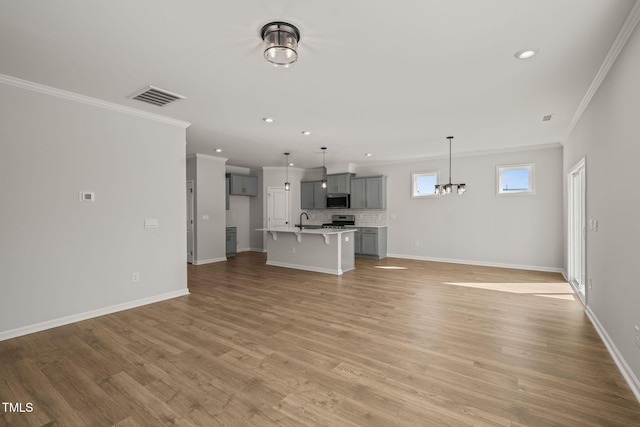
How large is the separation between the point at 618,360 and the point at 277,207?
27.3 ft

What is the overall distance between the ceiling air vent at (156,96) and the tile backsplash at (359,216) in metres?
6.23

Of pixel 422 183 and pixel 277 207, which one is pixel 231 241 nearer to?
pixel 277 207

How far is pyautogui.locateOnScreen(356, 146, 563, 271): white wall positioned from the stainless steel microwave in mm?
1093

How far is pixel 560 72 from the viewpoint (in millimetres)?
3035

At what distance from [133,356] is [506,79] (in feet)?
15.3

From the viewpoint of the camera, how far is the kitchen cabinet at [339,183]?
8812 millimetres

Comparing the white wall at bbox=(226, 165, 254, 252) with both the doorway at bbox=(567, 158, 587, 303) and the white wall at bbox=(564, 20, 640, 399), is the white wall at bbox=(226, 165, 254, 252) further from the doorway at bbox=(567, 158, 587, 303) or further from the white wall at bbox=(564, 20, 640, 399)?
the white wall at bbox=(564, 20, 640, 399)

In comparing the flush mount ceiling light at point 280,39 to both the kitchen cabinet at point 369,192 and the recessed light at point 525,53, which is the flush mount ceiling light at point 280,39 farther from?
the kitchen cabinet at point 369,192

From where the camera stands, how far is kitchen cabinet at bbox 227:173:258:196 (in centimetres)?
919

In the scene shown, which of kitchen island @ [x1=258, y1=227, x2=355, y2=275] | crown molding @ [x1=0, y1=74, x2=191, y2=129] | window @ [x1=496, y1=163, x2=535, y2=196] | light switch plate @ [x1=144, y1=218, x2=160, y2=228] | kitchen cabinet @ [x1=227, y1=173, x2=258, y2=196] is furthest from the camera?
kitchen cabinet @ [x1=227, y1=173, x2=258, y2=196]

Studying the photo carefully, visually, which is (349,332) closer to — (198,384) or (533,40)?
(198,384)

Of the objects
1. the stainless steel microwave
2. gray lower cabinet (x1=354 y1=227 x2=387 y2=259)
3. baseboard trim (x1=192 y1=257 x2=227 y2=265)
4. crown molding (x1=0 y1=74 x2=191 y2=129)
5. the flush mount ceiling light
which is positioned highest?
crown molding (x1=0 y1=74 x2=191 y2=129)

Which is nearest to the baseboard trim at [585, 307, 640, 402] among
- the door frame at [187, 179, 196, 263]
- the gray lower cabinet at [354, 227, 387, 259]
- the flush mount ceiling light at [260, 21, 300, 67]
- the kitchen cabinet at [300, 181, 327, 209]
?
the flush mount ceiling light at [260, 21, 300, 67]

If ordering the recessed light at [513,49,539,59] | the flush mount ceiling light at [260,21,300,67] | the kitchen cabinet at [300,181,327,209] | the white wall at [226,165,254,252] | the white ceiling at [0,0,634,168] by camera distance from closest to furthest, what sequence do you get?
the white ceiling at [0,0,634,168], the flush mount ceiling light at [260,21,300,67], the recessed light at [513,49,539,59], the kitchen cabinet at [300,181,327,209], the white wall at [226,165,254,252]
